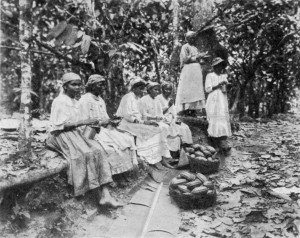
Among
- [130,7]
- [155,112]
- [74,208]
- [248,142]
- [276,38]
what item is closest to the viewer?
[74,208]

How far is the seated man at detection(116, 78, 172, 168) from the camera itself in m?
6.21

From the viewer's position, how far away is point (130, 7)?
7.62m

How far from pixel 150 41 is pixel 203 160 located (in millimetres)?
5022

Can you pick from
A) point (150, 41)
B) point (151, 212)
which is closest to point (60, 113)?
point (151, 212)

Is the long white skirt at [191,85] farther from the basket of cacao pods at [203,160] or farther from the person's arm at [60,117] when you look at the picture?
the person's arm at [60,117]

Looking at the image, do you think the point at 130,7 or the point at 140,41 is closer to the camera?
the point at 130,7

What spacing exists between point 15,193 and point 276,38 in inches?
417

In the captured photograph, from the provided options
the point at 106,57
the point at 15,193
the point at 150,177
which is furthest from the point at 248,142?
the point at 15,193

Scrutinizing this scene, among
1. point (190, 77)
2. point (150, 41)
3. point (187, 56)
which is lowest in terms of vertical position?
point (190, 77)

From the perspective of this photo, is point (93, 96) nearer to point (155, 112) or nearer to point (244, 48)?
point (155, 112)

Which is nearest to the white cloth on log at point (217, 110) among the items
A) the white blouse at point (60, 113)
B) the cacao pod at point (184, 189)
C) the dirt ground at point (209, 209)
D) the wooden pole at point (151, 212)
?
the dirt ground at point (209, 209)

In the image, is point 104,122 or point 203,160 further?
point 203,160

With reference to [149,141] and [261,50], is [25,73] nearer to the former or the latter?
[149,141]

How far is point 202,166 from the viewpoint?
242 inches
